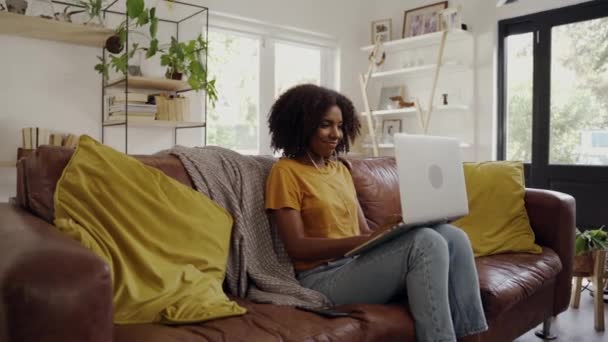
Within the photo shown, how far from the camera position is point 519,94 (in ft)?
13.2

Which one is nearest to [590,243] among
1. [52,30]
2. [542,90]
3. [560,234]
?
[560,234]

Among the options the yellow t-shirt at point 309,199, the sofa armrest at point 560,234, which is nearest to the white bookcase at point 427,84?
the sofa armrest at point 560,234

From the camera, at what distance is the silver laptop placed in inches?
54.1

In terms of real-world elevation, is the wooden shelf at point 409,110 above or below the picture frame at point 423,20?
below

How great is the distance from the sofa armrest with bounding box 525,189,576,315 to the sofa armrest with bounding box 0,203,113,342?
1.92 metres

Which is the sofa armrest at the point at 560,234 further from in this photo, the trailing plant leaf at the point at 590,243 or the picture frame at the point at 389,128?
the picture frame at the point at 389,128

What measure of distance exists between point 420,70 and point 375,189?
99.3 inches

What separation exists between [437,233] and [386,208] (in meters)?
0.73

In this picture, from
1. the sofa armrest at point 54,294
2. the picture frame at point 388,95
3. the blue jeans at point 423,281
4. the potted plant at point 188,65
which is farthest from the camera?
the picture frame at point 388,95

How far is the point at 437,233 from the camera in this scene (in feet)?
4.85

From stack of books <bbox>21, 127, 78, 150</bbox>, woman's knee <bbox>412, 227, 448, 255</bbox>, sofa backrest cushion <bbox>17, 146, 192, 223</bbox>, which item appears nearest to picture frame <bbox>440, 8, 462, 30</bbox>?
stack of books <bbox>21, 127, 78, 150</bbox>

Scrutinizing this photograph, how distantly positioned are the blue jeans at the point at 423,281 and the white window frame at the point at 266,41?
2.84m

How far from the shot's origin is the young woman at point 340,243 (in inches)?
56.1

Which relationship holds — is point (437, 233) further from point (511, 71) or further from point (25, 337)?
point (511, 71)
